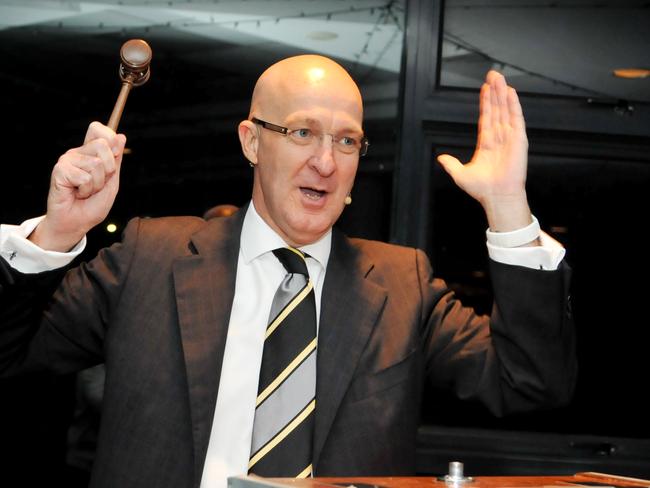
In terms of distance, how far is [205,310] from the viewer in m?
1.97

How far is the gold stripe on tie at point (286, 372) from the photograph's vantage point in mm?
1924

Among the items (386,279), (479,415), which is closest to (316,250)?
(386,279)

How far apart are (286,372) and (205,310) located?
189mm

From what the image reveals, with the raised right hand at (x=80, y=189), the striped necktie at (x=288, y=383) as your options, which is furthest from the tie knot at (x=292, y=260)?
the raised right hand at (x=80, y=189)

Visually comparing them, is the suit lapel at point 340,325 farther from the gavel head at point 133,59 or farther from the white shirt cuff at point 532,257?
the gavel head at point 133,59

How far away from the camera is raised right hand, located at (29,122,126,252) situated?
1.84 m

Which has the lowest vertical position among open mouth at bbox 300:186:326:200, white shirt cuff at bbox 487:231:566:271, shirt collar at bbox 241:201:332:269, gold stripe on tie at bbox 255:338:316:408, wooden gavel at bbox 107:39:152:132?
gold stripe on tie at bbox 255:338:316:408

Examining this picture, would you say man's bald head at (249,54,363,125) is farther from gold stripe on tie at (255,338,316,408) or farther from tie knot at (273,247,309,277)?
gold stripe on tie at (255,338,316,408)

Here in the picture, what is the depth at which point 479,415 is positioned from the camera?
3.00m

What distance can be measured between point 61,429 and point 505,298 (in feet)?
6.17

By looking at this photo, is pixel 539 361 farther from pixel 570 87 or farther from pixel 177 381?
pixel 570 87

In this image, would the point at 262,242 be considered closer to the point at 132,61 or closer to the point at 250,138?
the point at 250,138

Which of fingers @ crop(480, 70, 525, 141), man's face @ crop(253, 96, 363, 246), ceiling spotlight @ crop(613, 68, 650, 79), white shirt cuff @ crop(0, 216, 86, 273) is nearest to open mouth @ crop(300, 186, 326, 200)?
man's face @ crop(253, 96, 363, 246)

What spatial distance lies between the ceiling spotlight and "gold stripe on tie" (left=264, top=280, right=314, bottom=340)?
144cm
